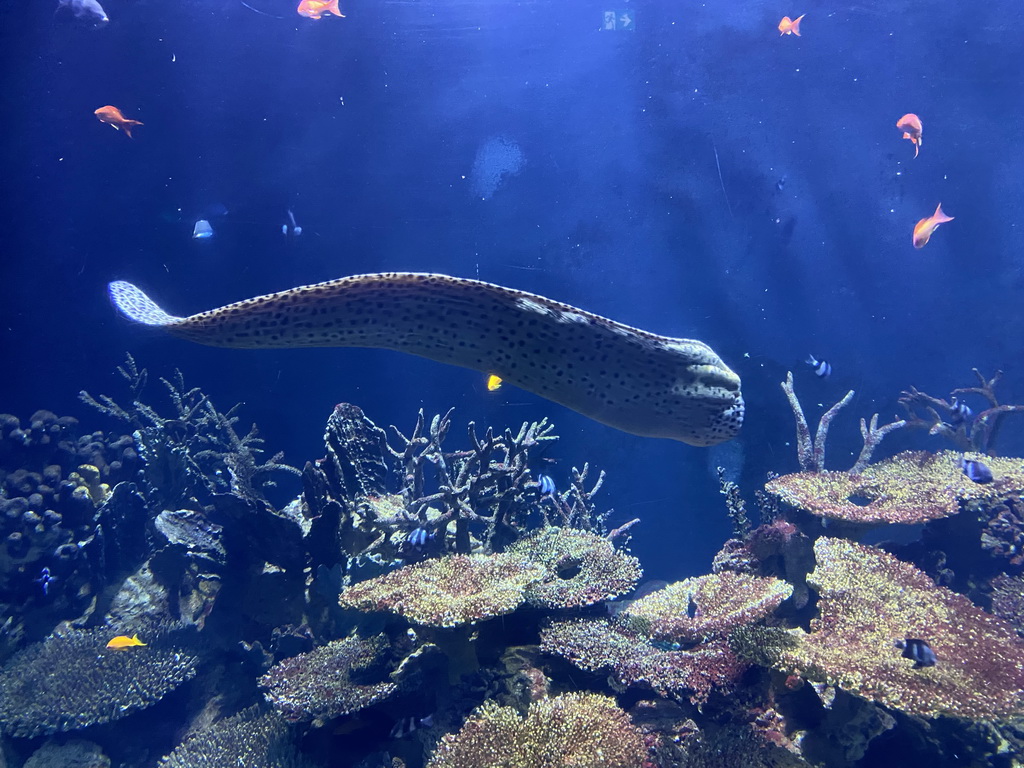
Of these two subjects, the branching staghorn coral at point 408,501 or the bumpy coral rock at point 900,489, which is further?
the branching staghorn coral at point 408,501

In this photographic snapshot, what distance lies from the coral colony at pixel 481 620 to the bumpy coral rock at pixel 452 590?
0.08 ft

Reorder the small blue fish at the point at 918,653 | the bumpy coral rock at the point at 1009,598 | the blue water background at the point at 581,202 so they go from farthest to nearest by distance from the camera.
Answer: the blue water background at the point at 581,202 → the bumpy coral rock at the point at 1009,598 → the small blue fish at the point at 918,653

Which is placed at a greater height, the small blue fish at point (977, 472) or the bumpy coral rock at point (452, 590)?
the small blue fish at point (977, 472)

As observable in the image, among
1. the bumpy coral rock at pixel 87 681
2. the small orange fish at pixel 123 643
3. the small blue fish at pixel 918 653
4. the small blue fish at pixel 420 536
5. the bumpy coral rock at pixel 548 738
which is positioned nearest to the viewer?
the bumpy coral rock at pixel 548 738

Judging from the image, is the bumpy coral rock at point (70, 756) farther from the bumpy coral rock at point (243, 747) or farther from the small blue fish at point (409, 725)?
the small blue fish at point (409, 725)

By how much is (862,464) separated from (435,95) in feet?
47.2

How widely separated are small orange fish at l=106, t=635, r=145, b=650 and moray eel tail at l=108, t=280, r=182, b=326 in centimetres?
438

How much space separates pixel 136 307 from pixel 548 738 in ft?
14.9

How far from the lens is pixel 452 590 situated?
444cm

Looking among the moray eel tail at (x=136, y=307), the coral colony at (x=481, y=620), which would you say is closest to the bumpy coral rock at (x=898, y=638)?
the coral colony at (x=481, y=620)

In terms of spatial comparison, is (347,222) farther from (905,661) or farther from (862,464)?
(905,661)

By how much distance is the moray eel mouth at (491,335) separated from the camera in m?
3.94

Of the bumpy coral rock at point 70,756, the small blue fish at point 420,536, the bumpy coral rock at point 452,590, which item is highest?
the small blue fish at point 420,536

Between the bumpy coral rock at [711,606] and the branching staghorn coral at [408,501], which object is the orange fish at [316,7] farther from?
the bumpy coral rock at [711,606]
